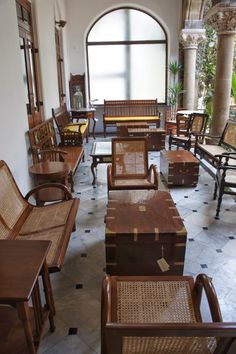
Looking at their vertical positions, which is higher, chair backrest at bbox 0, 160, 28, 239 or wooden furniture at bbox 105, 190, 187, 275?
chair backrest at bbox 0, 160, 28, 239

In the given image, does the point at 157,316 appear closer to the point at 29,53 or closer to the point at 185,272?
the point at 185,272

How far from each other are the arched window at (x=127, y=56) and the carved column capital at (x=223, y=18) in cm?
367

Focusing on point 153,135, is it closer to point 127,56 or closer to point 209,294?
point 127,56

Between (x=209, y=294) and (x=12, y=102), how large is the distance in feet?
9.54

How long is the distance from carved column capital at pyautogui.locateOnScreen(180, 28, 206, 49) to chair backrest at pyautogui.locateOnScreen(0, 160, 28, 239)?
699 centimetres

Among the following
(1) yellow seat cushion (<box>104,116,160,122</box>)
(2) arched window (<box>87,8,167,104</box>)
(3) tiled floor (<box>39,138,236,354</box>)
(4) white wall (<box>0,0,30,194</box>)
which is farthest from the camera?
(2) arched window (<box>87,8,167,104</box>)

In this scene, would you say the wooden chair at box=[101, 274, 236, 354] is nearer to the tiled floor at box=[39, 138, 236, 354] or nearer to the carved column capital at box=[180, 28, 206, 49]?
the tiled floor at box=[39, 138, 236, 354]

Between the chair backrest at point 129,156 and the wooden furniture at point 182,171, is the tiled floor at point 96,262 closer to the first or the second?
the wooden furniture at point 182,171

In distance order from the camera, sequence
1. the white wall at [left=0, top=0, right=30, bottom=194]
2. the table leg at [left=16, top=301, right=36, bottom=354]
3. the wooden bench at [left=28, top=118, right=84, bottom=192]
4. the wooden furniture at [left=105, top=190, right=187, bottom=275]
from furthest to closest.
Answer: the wooden bench at [left=28, top=118, right=84, bottom=192]
the white wall at [left=0, top=0, right=30, bottom=194]
the wooden furniture at [left=105, top=190, right=187, bottom=275]
the table leg at [left=16, top=301, right=36, bottom=354]

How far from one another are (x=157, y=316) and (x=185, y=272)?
40.2 inches

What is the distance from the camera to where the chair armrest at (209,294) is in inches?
55.9

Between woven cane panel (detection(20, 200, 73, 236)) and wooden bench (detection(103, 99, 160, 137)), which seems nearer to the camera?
woven cane panel (detection(20, 200, 73, 236))

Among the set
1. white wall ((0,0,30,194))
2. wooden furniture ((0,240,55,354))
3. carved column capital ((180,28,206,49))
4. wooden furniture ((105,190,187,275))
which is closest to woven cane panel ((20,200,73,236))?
wooden furniture ((105,190,187,275))

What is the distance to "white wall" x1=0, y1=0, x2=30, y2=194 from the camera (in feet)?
10.4
